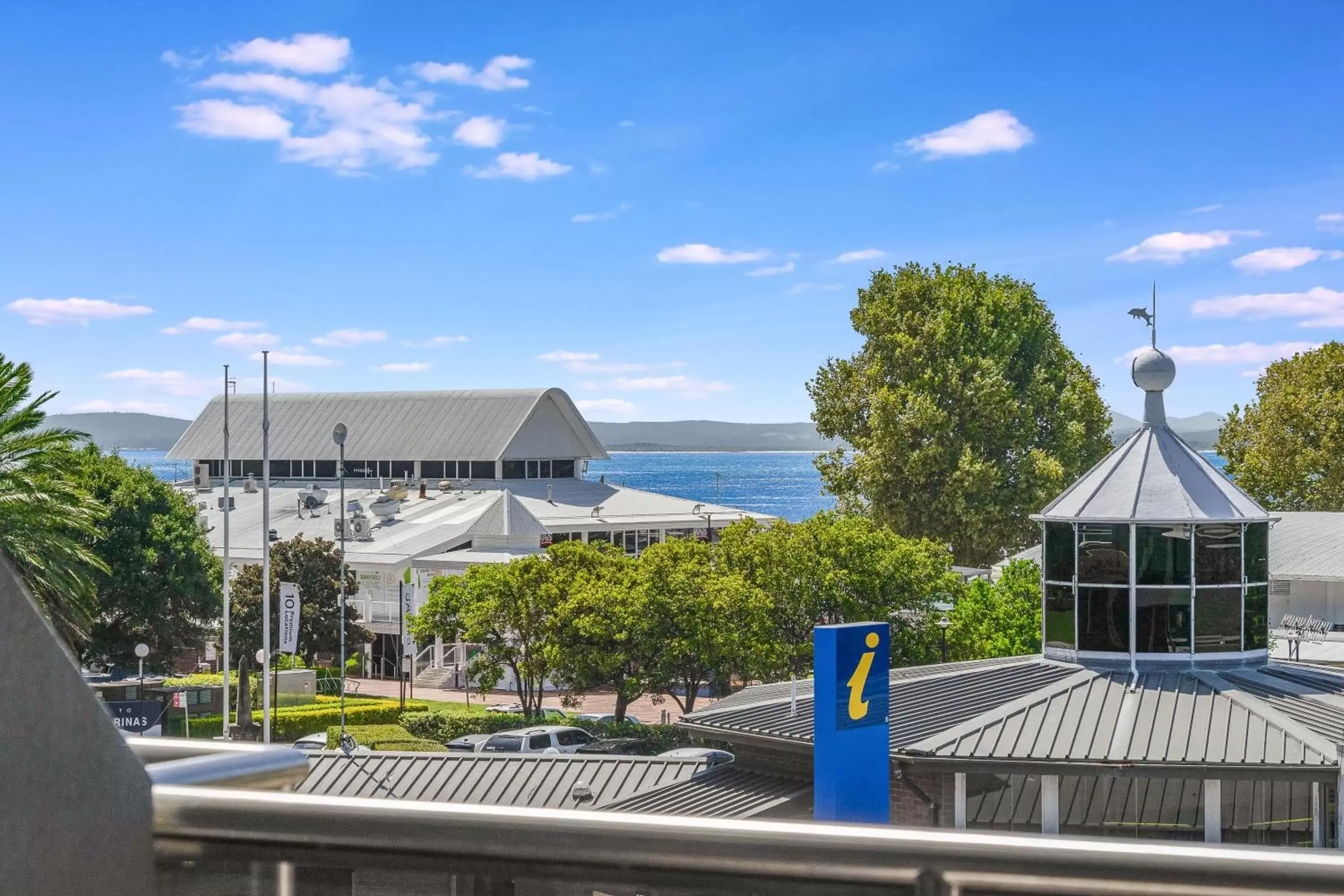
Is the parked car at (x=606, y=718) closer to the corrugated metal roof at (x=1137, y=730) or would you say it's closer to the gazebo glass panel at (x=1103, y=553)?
the gazebo glass panel at (x=1103, y=553)

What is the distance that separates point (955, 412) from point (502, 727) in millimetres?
20710

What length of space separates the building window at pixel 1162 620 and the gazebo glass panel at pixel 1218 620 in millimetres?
163

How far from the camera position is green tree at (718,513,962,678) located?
3173cm

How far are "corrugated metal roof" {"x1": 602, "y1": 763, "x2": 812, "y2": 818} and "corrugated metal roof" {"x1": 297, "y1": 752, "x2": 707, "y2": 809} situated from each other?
2.44ft

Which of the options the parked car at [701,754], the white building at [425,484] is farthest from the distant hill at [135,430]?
the parked car at [701,754]

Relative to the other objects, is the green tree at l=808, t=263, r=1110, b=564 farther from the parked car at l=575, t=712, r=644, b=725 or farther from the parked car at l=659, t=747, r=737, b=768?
the parked car at l=659, t=747, r=737, b=768

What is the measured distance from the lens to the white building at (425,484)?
47469 mm

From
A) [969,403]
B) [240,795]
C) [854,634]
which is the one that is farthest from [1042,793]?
[969,403]

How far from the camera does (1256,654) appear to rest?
17.2 m

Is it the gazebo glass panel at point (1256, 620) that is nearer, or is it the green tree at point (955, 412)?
the gazebo glass panel at point (1256, 620)

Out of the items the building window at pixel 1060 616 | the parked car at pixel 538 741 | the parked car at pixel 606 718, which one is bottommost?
the parked car at pixel 606 718

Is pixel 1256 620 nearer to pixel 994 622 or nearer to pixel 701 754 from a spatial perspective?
pixel 701 754

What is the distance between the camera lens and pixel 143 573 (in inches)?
1516

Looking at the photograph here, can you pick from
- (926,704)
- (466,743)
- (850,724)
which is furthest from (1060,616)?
(466,743)
